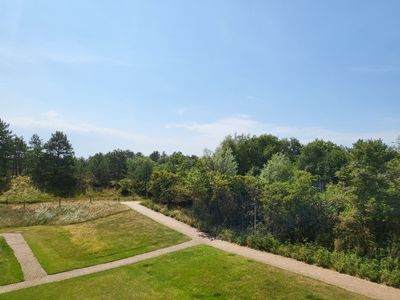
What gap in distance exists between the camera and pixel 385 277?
14.4 m

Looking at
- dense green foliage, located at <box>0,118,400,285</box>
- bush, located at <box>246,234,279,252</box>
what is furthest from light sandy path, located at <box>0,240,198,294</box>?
dense green foliage, located at <box>0,118,400,285</box>

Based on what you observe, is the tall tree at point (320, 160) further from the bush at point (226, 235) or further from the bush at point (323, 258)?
the bush at point (323, 258)

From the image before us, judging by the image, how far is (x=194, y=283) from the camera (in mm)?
15500

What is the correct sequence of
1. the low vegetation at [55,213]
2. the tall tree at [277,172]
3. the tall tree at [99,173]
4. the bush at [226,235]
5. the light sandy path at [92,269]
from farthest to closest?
the tall tree at [99,173] < the low vegetation at [55,213] < the tall tree at [277,172] < the bush at [226,235] < the light sandy path at [92,269]

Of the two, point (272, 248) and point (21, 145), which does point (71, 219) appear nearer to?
point (272, 248)

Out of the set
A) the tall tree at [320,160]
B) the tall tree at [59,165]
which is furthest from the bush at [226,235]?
the tall tree at [59,165]

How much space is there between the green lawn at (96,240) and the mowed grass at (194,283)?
9.47 ft

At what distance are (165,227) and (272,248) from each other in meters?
9.03

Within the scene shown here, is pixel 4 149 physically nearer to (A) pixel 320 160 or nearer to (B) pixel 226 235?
(B) pixel 226 235

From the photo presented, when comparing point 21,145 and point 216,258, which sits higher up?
point 21,145

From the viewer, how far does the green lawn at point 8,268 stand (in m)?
17.7

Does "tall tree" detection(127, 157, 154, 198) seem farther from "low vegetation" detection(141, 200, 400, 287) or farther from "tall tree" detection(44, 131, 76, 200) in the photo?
"low vegetation" detection(141, 200, 400, 287)

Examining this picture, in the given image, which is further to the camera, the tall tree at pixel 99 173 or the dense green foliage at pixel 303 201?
the tall tree at pixel 99 173

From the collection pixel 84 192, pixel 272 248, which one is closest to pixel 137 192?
pixel 84 192
